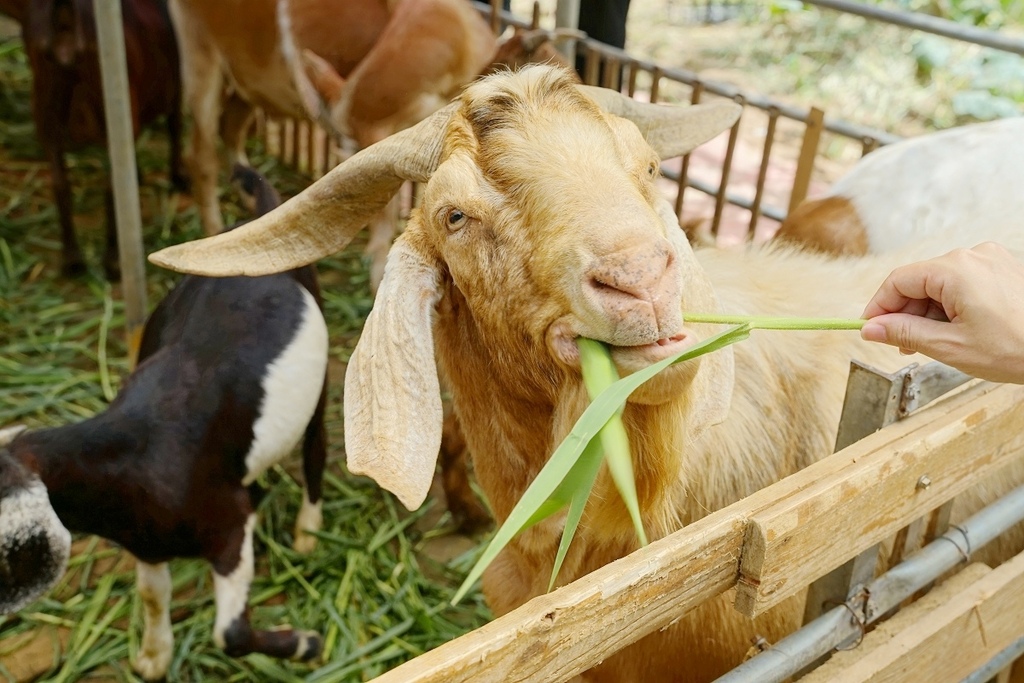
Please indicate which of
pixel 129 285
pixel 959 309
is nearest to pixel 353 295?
pixel 129 285

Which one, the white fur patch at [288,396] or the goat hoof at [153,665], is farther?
the white fur patch at [288,396]

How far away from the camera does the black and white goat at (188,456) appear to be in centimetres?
279

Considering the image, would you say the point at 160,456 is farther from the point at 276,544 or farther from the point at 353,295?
the point at 353,295

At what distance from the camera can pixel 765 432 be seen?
223 cm

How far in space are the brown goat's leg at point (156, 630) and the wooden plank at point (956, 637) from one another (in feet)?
7.38

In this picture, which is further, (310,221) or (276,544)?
(276,544)

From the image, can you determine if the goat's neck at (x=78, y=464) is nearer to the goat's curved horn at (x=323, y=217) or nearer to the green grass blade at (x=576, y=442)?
the goat's curved horn at (x=323, y=217)

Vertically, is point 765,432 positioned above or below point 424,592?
above

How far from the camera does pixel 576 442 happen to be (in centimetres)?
145

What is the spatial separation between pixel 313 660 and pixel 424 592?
0.50 m

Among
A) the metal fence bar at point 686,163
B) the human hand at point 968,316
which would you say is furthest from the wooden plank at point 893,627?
the metal fence bar at point 686,163

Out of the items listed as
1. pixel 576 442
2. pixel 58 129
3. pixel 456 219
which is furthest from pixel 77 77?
pixel 576 442

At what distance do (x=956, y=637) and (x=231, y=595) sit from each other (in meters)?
2.17

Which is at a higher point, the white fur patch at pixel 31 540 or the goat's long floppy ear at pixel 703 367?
the goat's long floppy ear at pixel 703 367
